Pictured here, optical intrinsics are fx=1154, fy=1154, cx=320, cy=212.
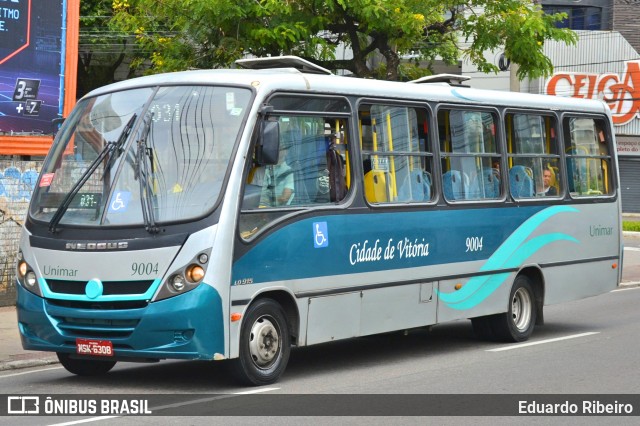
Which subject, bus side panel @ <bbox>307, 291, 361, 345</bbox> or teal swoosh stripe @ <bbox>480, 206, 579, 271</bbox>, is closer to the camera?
bus side panel @ <bbox>307, 291, 361, 345</bbox>

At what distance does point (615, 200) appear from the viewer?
50.8ft

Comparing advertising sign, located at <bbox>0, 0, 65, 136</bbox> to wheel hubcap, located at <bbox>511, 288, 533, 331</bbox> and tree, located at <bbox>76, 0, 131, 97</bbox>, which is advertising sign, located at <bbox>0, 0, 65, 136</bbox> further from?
tree, located at <bbox>76, 0, 131, 97</bbox>

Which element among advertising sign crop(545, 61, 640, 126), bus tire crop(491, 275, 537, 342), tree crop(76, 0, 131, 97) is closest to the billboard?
bus tire crop(491, 275, 537, 342)

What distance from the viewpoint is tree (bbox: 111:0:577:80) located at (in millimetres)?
16938

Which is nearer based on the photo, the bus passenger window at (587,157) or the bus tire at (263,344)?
the bus tire at (263,344)

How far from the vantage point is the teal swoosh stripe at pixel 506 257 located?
41.3ft

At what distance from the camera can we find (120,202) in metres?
9.76

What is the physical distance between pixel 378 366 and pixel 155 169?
10.7 ft

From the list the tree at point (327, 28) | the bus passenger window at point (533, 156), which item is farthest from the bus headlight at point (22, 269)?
the tree at point (327, 28)

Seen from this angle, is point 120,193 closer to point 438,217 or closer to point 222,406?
point 222,406

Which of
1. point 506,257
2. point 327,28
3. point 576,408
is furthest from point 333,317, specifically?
point 327,28

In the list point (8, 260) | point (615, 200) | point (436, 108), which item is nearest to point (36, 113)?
point (8, 260)

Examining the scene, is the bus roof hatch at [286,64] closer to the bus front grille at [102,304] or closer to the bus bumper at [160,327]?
the bus bumper at [160,327]

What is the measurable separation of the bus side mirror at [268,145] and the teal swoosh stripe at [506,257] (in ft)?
10.3
